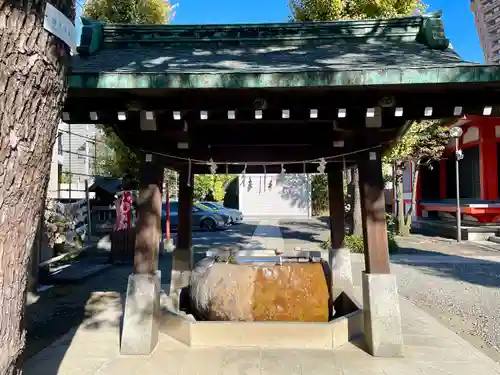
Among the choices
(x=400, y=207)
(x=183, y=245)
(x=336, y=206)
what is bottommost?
(x=183, y=245)

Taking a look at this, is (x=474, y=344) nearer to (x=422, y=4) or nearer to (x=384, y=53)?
(x=384, y=53)

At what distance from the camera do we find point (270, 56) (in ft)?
17.4

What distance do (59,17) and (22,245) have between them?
118 cm

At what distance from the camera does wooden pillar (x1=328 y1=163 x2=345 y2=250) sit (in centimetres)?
719

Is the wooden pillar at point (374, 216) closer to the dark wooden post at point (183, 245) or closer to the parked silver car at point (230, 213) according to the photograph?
the dark wooden post at point (183, 245)

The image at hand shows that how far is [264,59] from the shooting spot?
4980 mm

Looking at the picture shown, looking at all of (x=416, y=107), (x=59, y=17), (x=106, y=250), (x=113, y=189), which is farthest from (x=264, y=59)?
(x=113, y=189)

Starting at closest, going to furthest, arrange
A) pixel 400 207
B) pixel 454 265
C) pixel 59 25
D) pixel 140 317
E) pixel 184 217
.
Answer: pixel 59 25 → pixel 140 317 → pixel 184 217 → pixel 454 265 → pixel 400 207

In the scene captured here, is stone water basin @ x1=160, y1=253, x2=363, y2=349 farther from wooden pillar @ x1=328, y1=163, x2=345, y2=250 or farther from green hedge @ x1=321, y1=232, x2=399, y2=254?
green hedge @ x1=321, y1=232, x2=399, y2=254

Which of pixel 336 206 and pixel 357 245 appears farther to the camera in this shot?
pixel 357 245

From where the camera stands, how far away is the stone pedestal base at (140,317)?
177 inches

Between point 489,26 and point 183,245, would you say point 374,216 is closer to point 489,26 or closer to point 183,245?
point 183,245

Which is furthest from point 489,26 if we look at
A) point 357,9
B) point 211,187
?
point 211,187

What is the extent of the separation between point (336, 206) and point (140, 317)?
4.18 meters
